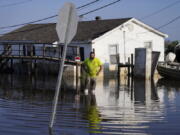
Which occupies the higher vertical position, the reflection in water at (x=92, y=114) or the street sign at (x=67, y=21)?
the street sign at (x=67, y=21)

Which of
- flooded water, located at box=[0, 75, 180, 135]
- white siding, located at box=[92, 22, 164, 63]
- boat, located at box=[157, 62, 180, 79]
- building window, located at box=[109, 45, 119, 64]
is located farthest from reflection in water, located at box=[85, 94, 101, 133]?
building window, located at box=[109, 45, 119, 64]

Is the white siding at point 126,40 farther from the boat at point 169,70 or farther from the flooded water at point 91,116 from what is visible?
the flooded water at point 91,116

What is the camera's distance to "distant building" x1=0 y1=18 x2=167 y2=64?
31.3 meters

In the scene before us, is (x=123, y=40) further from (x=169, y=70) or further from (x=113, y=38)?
(x=169, y=70)

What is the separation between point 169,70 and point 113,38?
5850mm

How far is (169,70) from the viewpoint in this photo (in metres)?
29.0

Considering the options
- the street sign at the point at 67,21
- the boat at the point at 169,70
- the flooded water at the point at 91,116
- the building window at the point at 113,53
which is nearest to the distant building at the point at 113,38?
the building window at the point at 113,53

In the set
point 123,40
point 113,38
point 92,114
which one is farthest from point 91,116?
point 123,40

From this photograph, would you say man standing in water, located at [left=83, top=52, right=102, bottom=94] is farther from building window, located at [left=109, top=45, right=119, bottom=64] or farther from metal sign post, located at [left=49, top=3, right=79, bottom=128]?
building window, located at [left=109, top=45, right=119, bottom=64]

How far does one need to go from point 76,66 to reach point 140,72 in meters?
5.30

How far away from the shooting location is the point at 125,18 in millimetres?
33938

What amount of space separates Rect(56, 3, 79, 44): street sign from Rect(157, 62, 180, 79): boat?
811 inches

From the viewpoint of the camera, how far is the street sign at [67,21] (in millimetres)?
7806

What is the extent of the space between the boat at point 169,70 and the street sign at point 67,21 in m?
20.6
